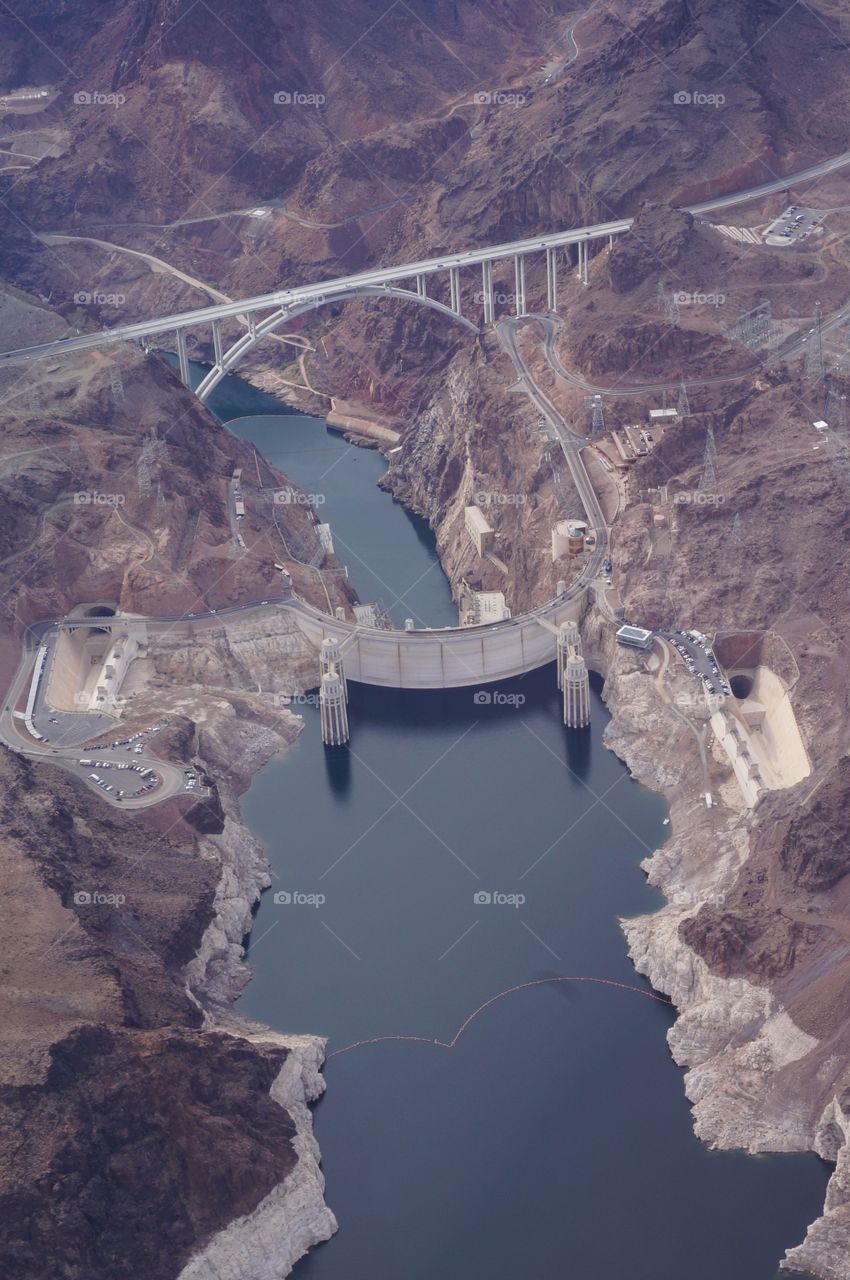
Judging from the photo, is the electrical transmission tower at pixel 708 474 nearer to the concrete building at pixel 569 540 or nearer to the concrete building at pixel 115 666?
the concrete building at pixel 569 540

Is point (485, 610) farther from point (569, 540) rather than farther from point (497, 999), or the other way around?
point (497, 999)

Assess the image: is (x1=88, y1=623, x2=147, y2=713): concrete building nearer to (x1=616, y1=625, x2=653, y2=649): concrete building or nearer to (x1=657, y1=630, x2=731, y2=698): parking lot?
(x1=616, y1=625, x2=653, y2=649): concrete building

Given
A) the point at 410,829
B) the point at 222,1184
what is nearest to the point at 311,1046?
the point at 222,1184

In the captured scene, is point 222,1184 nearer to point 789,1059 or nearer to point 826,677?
point 789,1059

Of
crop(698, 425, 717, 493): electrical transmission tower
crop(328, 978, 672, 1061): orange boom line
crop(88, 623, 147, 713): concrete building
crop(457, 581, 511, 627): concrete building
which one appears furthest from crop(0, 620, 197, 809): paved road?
crop(698, 425, 717, 493): electrical transmission tower

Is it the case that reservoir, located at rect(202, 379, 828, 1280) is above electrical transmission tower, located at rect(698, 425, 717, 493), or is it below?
below

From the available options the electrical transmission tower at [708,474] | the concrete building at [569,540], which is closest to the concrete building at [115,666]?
the concrete building at [569,540]
